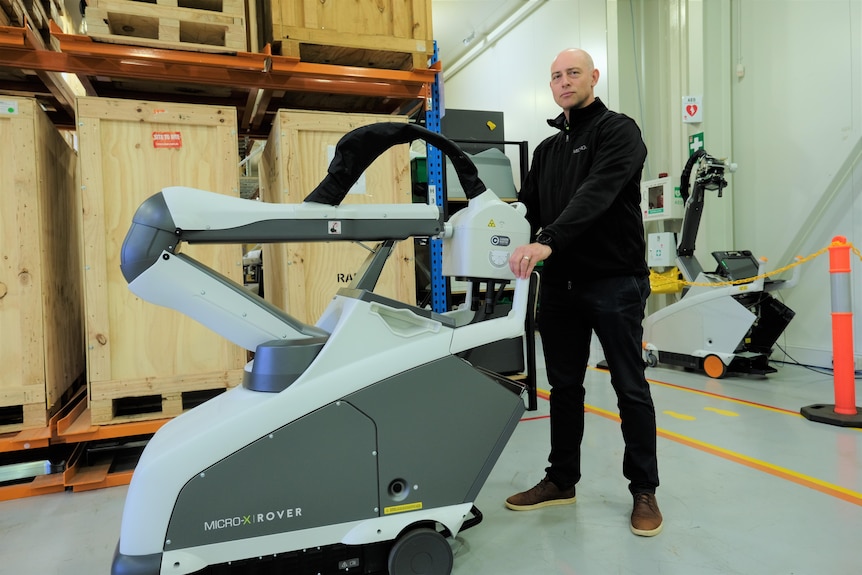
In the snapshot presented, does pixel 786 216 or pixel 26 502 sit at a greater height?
pixel 786 216

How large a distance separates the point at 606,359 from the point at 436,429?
89 cm

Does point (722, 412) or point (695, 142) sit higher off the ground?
point (695, 142)

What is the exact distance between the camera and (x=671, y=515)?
88.1 inches

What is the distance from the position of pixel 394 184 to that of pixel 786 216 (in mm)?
4349

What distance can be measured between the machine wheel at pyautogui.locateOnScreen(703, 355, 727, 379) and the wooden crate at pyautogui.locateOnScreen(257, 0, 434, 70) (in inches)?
146

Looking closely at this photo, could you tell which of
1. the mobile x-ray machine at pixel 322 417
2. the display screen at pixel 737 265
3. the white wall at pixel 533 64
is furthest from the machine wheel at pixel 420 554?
the white wall at pixel 533 64

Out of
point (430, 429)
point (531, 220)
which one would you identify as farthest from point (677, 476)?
point (430, 429)

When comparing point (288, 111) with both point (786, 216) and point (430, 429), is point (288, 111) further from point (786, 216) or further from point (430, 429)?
point (786, 216)

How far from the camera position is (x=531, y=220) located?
2.57m

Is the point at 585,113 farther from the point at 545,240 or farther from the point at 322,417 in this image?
the point at 322,417

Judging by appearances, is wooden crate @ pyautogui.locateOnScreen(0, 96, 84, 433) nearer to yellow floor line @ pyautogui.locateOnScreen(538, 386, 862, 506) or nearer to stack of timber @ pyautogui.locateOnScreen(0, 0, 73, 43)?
stack of timber @ pyautogui.locateOnScreen(0, 0, 73, 43)

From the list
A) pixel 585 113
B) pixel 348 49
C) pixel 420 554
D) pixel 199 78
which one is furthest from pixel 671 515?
pixel 199 78

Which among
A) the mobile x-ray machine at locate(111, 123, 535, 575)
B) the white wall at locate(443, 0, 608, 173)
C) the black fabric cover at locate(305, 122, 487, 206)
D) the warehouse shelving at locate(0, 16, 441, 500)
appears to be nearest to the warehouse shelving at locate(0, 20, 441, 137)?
the warehouse shelving at locate(0, 16, 441, 500)

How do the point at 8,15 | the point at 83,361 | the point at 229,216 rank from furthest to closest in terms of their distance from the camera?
the point at 83,361 → the point at 8,15 → the point at 229,216
